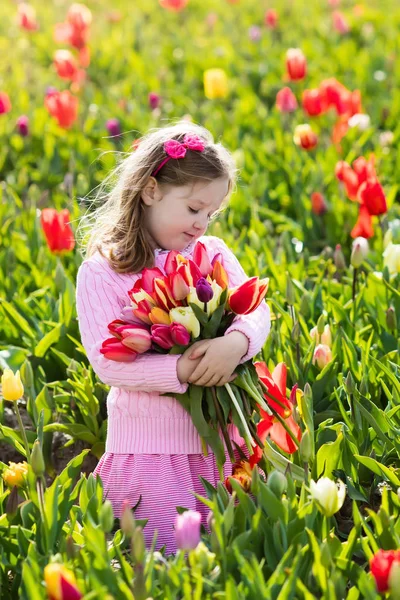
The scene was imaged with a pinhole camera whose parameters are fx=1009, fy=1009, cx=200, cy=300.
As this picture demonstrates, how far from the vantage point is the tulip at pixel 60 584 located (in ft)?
5.54

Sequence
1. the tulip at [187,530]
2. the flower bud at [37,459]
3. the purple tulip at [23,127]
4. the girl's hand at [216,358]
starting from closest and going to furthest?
the tulip at [187,530] < the flower bud at [37,459] < the girl's hand at [216,358] < the purple tulip at [23,127]

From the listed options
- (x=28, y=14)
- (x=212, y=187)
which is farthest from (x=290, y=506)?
(x=28, y=14)

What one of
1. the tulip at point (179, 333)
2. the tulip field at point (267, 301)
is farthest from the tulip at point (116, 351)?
the tulip field at point (267, 301)

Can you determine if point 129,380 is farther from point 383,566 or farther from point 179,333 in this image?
point 383,566

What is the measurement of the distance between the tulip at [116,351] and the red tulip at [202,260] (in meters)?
0.25

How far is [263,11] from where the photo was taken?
8078 millimetres

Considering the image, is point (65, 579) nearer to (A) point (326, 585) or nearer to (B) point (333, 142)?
(A) point (326, 585)

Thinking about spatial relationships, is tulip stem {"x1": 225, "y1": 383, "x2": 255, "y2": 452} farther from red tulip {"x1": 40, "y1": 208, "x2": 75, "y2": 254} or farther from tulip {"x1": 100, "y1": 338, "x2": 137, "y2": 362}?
red tulip {"x1": 40, "y1": 208, "x2": 75, "y2": 254}

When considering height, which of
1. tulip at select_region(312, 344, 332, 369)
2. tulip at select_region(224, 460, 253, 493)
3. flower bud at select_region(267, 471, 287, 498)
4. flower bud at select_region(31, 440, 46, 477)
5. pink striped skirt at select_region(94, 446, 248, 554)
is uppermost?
flower bud at select_region(31, 440, 46, 477)

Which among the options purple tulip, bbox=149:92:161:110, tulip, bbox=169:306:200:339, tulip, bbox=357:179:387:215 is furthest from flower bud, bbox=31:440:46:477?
purple tulip, bbox=149:92:161:110

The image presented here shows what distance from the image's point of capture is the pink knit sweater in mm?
2357

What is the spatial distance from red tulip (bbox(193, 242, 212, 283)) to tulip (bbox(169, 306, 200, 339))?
124mm

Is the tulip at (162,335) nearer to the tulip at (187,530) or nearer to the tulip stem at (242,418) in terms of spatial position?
the tulip stem at (242,418)

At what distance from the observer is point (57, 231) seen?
345 centimetres
